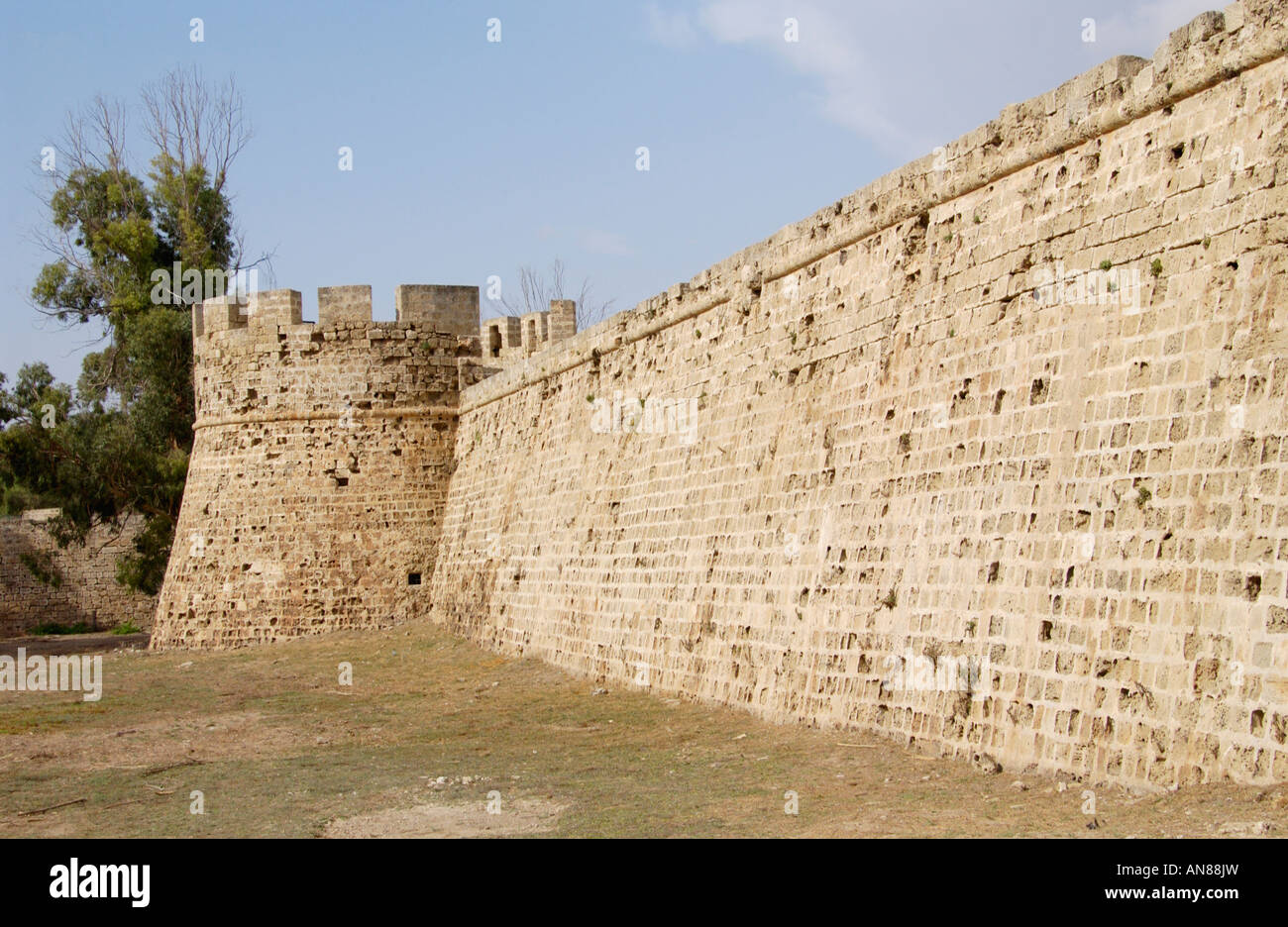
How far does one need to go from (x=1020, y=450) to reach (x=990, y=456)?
29cm

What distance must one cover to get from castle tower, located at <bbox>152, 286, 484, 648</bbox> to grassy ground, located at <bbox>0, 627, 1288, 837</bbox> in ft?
16.1

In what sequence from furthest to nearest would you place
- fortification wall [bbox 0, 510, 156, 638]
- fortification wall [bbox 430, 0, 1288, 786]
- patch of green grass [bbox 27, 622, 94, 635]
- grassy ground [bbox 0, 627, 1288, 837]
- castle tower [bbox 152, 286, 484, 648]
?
fortification wall [bbox 0, 510, 156, 638], patch of green grass [bbox 27, 622, 94, 635], castle tower [bbox 152, 286, 484, 648], grassy ground [bbox 0, 627, 1288, 837], fortification wall [bbox 430, 0, 1288, 786]

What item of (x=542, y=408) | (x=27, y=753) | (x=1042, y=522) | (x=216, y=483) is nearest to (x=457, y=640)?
(x=542, y=408)

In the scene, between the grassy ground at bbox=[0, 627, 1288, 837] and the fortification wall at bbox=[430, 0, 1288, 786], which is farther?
the grassy ground at bbox=[0, 627, 1288, 837]

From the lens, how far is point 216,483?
19.7 m

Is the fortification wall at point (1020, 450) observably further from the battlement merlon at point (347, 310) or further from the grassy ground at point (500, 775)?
the battlement merlon at point (347, 310)

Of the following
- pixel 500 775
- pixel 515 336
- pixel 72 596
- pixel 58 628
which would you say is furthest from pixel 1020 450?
pixel 72 596

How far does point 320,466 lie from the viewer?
1917 centimetres

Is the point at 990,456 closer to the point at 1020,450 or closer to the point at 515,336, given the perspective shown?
the point at 1020,450

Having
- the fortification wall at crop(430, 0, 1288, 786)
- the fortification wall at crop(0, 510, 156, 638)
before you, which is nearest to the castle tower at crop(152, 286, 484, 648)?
the fortification wall at crop(430, 0, 1288, 786)

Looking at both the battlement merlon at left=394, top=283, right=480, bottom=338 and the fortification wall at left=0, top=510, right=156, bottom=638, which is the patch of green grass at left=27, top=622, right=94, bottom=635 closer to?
the fortification wall at left=0, top=510, right=156, bottom=638

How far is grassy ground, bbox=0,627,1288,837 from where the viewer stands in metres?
6.15

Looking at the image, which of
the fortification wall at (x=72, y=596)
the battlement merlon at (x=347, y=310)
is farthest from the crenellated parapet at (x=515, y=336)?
the fortification wall at (x=72, y=596)
